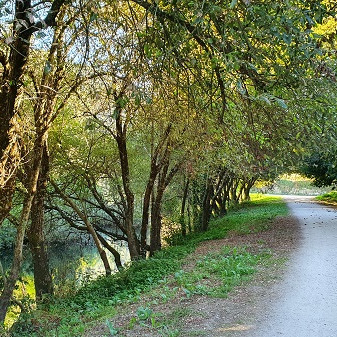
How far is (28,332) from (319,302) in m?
5.43

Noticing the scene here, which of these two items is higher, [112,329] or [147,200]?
[147,200]

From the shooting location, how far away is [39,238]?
424 inches

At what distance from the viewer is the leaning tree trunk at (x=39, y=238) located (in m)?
10.7

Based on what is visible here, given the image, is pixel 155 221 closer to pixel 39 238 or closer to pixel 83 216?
pixel 83 216

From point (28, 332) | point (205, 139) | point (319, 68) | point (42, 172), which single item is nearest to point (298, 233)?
point (205, 139)

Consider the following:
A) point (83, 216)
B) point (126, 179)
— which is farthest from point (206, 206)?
point (83, 216)

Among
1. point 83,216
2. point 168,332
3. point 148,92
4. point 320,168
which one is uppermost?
point 148,92

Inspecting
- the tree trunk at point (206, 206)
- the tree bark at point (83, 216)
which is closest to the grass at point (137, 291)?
the tree bark at point (83, 216)

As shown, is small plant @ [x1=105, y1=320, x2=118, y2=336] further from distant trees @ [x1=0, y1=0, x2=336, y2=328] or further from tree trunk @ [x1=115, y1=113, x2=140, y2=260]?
tree trunk @ [x1=115, y1=113, x2=140, y2=260]

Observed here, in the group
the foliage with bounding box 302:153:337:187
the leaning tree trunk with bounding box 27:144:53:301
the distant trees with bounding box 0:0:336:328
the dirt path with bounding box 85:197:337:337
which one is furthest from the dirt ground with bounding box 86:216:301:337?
the foliage with bounding box 302:153:337:187

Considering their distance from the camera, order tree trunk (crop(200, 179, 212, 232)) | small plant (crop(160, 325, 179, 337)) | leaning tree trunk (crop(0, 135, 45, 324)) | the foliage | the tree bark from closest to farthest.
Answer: small plant (crop(160, 325, 179, 337)) → leaning tree trunk (crop(0, 135, 45, 324)) → the tree bark → tree trunk (crop(200, 179, 212, 232)) → the foliage

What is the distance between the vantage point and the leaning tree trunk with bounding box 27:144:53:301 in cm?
1070

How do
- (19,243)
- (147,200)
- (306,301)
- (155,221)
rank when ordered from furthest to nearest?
(155,221)
(147,200)
(19,243)
(306,301)

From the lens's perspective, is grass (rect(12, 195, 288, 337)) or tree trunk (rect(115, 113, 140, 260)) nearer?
grass (rect(12, 195, 288, 337))
